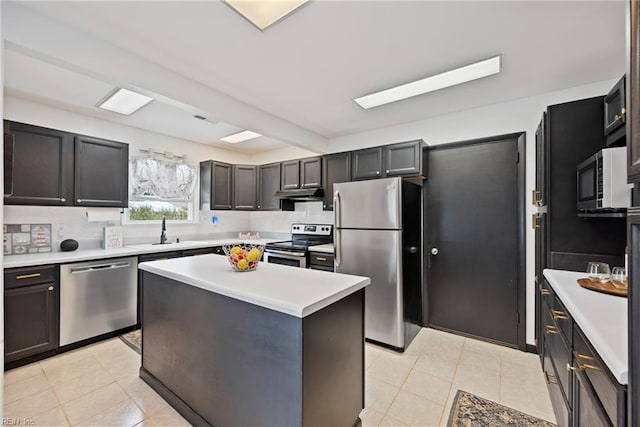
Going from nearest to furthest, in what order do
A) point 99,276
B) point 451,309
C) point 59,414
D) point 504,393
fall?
point 59,414 < point 504,393 < point 99,276 < point 451,309

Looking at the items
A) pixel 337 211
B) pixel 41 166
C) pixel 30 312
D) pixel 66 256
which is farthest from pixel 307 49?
pixel 30 312

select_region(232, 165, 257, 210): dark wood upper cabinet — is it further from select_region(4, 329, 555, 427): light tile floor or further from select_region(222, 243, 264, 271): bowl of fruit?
select_region(222, 243, 264, 271): bowl of fruit

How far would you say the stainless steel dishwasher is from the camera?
2678 millimetres

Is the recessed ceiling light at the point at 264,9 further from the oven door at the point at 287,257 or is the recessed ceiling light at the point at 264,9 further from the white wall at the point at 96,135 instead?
the white wall at the point at 96,135

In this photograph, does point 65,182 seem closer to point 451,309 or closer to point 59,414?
point 59,414

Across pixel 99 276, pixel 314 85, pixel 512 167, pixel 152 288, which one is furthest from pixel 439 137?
pixel 99 276

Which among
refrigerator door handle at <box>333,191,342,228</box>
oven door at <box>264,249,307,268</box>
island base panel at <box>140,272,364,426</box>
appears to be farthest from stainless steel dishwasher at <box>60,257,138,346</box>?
refrigerator door handle at <box>333,191,342,228</box>

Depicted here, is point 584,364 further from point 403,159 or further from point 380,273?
point 403,159

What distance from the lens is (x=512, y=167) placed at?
9.47 ft

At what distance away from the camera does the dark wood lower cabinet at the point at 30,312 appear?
236cm

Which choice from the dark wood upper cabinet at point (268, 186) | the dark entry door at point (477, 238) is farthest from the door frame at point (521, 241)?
the dark wood upper cabinet at point (268, 186)

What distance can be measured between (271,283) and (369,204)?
1666 millimetres

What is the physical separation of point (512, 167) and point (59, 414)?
4.32 meters

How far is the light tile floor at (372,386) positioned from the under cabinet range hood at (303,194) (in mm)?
2156
